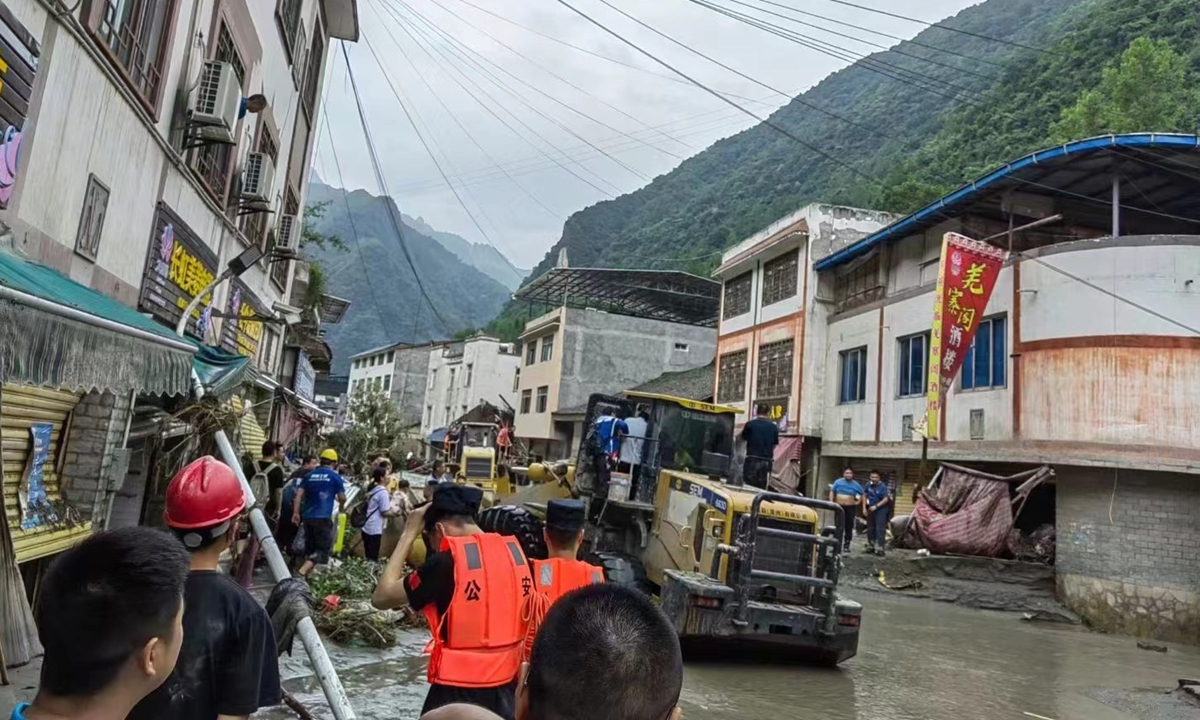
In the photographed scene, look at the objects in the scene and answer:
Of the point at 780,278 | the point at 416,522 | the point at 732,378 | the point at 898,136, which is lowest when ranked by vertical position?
the point at 416,522

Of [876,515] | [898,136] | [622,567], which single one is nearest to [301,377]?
[876,515]

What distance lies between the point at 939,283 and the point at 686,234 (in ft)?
165

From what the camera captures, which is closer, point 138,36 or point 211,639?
point 211,639

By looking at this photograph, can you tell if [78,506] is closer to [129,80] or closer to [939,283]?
[129,80]

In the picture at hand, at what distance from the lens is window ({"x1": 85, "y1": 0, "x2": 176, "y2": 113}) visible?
6223 millimetres

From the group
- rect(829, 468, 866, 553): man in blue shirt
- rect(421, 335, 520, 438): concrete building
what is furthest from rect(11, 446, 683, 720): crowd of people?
rect(421, 335, 520, 438): concrete building

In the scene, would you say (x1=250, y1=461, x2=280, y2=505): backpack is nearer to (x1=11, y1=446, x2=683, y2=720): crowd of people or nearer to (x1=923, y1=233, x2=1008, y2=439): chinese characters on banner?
(x1=11, y1=446, x2=683, y2=720): crowd of people

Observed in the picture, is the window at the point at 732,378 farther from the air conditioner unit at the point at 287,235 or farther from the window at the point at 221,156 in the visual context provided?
the window at the point at 221,156

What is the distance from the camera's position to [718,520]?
8.43 metres

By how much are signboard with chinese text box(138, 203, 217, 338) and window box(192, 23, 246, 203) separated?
2.70ft

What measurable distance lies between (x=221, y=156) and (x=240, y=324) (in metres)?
4.00

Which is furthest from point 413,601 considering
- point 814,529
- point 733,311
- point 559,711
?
point 733,311

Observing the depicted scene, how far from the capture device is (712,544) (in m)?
8.50

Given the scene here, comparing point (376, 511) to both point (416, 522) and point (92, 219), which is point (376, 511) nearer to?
point (92, 219)
